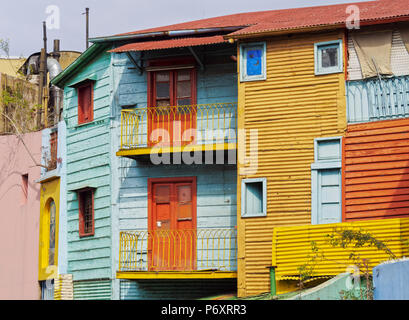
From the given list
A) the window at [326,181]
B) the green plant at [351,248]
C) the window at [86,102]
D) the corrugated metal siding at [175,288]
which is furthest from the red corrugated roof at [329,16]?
the corrugated metal siding at [175,288]

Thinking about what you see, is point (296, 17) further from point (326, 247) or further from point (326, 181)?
point (326, 247)

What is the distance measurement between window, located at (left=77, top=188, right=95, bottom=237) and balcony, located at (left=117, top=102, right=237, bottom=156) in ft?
7.19

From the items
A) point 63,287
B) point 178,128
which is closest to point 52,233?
point 63,287

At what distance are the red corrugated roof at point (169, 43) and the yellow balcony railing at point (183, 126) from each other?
1608mm

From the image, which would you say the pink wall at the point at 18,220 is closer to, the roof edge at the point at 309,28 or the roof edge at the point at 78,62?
the roof edge at the point at 78,62

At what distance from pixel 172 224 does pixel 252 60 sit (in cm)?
476

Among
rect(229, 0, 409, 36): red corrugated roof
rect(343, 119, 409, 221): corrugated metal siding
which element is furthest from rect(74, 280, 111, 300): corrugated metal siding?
rect(229, 0, 409, 36): red corrugated roof

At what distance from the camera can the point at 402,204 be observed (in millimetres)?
20703

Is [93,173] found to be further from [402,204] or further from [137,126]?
[402,204]

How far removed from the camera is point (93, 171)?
25.4m

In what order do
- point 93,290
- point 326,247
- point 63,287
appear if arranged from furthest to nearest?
point 63,287 → point 93,290 → point 326,247

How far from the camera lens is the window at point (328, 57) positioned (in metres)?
22.0
